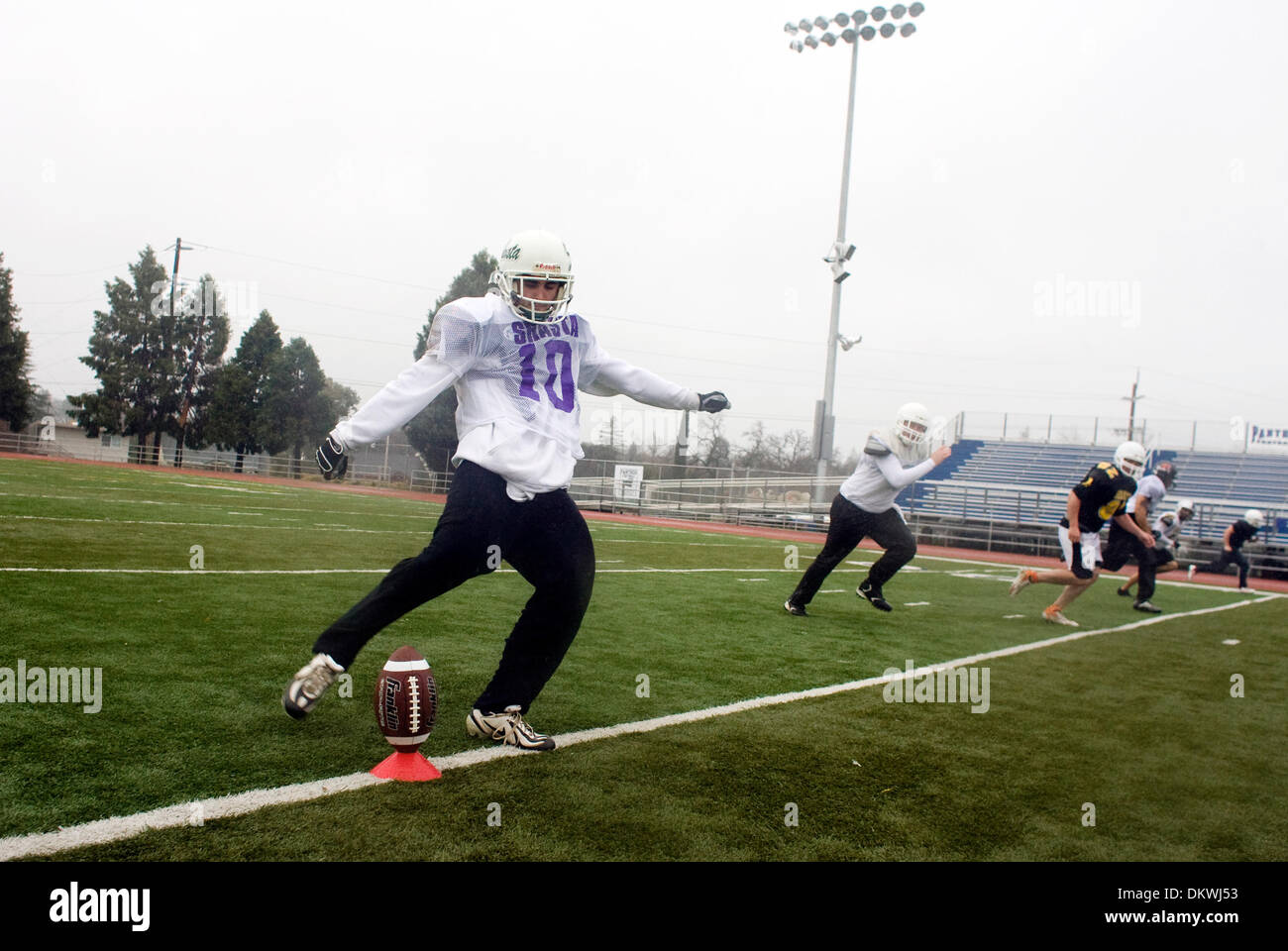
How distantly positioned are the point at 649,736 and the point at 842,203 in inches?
874

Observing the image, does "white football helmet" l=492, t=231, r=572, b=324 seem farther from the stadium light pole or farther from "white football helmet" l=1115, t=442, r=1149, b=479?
the stadium light pole

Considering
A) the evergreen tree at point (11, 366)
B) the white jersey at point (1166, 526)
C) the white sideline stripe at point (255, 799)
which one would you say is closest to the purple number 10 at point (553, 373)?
the white sideline stripe at point (255, 799)

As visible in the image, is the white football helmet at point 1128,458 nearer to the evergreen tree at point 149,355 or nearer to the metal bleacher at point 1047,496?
the metal bleacher at point 1047,496

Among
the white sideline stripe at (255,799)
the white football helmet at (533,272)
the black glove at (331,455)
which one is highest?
the white football helmet at (533,272)

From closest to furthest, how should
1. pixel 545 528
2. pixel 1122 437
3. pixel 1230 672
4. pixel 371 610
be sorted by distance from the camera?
pixel 371 610 < pixel 545 528 < pixel 1230 672 < pixel 1122 437

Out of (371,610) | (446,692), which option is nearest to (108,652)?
(446,692)

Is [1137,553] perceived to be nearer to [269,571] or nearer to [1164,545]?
[1164,545]

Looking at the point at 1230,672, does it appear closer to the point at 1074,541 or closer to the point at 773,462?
the point at 1074,541

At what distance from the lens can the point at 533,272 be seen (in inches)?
149

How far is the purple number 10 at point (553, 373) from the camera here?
3.83m

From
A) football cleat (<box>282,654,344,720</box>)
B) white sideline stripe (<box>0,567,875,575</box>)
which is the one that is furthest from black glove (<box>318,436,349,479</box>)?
white sideline stripe (<box>0,567,875,575</box>)

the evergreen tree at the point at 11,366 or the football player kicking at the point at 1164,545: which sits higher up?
the evergreen tree at the point at 11,366

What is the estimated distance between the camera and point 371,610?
141 inches
